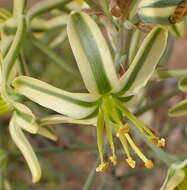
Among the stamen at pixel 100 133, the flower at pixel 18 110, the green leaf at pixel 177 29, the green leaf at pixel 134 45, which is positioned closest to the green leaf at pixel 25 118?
the flower at pixel 18 110

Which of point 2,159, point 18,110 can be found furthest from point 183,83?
point 2,159

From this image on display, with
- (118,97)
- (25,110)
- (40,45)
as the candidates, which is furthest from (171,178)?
(40,45)

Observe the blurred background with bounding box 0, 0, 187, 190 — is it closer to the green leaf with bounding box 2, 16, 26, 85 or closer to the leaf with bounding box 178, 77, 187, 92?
the leaf with bounding box 178, 77, 187, 92

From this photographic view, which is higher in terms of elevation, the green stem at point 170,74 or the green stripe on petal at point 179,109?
the green stem at point 170,74

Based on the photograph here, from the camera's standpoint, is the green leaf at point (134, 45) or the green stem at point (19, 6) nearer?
the green leaf at point (134, 45)

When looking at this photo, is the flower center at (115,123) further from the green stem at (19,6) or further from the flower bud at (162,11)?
the green stem at (19,6)

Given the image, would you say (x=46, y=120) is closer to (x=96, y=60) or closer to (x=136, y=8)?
(x=96, y=60)

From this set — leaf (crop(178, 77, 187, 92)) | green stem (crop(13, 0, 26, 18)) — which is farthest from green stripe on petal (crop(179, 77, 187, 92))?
green stem (crop(13, 0, 26, 18))
